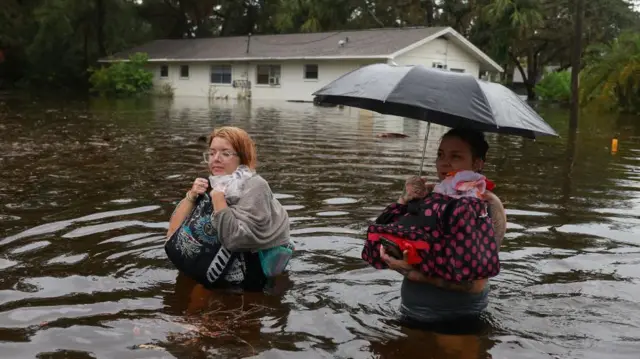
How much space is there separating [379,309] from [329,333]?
0.58 metres

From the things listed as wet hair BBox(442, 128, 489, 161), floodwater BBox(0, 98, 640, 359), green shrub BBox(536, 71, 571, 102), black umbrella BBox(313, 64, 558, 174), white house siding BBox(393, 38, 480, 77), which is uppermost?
white house siding BBox(393, 38, 480, 77)

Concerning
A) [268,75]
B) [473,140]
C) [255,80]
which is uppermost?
[268,75]

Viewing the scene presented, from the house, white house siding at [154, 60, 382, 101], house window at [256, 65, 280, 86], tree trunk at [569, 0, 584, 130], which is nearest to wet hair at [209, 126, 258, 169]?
tree trunk at [569, 0, 584, 130]

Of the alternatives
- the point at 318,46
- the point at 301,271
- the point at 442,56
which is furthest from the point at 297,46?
the point at 301,271

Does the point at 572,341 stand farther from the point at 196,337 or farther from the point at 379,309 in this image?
the point at 196,337

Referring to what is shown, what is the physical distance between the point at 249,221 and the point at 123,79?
41.1 m

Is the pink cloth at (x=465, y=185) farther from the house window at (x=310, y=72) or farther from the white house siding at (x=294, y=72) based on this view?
the house window at (x=310, y=72)

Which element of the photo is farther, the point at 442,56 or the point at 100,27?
the point at 100,27

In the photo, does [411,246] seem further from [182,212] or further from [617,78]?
[617,78]

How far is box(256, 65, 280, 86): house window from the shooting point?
1594 inches

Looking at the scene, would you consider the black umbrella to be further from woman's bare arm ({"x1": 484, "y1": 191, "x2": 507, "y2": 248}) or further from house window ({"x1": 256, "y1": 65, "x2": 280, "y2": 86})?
house window ({"x1": 256, "y1": 65, "x2": 280, "y2": 86})

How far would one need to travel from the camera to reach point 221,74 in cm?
4297

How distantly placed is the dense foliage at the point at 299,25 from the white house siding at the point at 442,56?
21.6 feet

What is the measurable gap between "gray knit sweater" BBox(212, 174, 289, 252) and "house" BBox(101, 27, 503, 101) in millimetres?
29726
